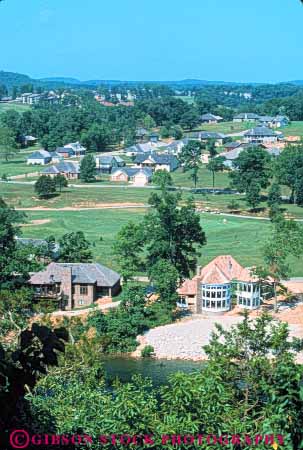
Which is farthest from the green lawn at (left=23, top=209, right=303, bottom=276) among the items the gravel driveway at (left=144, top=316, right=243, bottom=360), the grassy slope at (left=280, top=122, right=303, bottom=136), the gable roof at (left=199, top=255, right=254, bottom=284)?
the grassy slope at (left=280, top=122, right=303, bottom=136)

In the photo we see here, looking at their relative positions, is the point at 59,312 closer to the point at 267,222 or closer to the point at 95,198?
the point at 267,222

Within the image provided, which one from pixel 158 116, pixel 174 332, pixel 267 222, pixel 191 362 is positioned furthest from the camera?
pixel 158 116

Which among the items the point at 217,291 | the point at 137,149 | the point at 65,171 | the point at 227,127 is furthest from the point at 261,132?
the point at 217,291

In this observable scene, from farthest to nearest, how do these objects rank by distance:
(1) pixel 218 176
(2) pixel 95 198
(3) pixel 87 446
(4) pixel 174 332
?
(1) pixel 218 176 → (2) pixel 95 198 → (4) pixel 174 332 → (3) pixel 87 446

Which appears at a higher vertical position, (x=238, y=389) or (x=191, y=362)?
(x=238, y=389)

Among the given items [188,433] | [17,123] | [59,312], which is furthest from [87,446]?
[17,123]

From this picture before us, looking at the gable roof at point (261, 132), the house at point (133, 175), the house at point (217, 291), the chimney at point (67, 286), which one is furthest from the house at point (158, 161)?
the chimney at point (67, 286)

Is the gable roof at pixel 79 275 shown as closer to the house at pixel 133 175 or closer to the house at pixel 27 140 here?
the house at pixel 133 175
